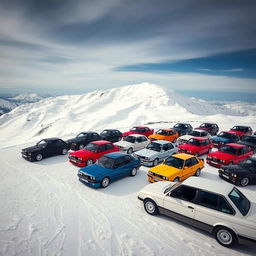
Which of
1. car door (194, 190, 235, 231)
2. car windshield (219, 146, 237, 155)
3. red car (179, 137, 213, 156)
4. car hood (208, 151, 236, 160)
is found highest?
car door (194, 190, 235, 231)

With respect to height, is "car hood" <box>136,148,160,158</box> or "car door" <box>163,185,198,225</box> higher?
"car door" <box>163,185,198,225</box>

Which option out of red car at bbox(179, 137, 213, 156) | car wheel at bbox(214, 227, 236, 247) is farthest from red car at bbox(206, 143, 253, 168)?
car wheel at bbox(214, 227, 236, 247)

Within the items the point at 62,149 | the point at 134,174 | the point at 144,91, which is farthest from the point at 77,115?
the point at 134,174

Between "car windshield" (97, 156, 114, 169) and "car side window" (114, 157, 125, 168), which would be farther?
"car side window" (114, 157, 125, 168)

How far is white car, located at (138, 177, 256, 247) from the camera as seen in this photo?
5754mm

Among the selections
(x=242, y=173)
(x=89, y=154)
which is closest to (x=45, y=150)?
(x=89, y=154)

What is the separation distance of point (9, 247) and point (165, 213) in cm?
539

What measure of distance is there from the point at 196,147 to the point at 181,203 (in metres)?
8.98

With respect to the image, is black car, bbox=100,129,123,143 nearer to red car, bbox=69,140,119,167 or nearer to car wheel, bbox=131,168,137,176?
red car, bbox=69,140,119,167

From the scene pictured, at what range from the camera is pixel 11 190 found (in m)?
9.22

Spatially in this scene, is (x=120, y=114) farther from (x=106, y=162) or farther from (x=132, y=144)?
(x=106, y=162)

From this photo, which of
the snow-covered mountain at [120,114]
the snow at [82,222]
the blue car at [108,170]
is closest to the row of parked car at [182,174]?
the blue car at [108,170]

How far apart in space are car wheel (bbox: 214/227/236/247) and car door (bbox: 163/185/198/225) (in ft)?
2.79

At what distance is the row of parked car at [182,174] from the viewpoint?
6074mm
